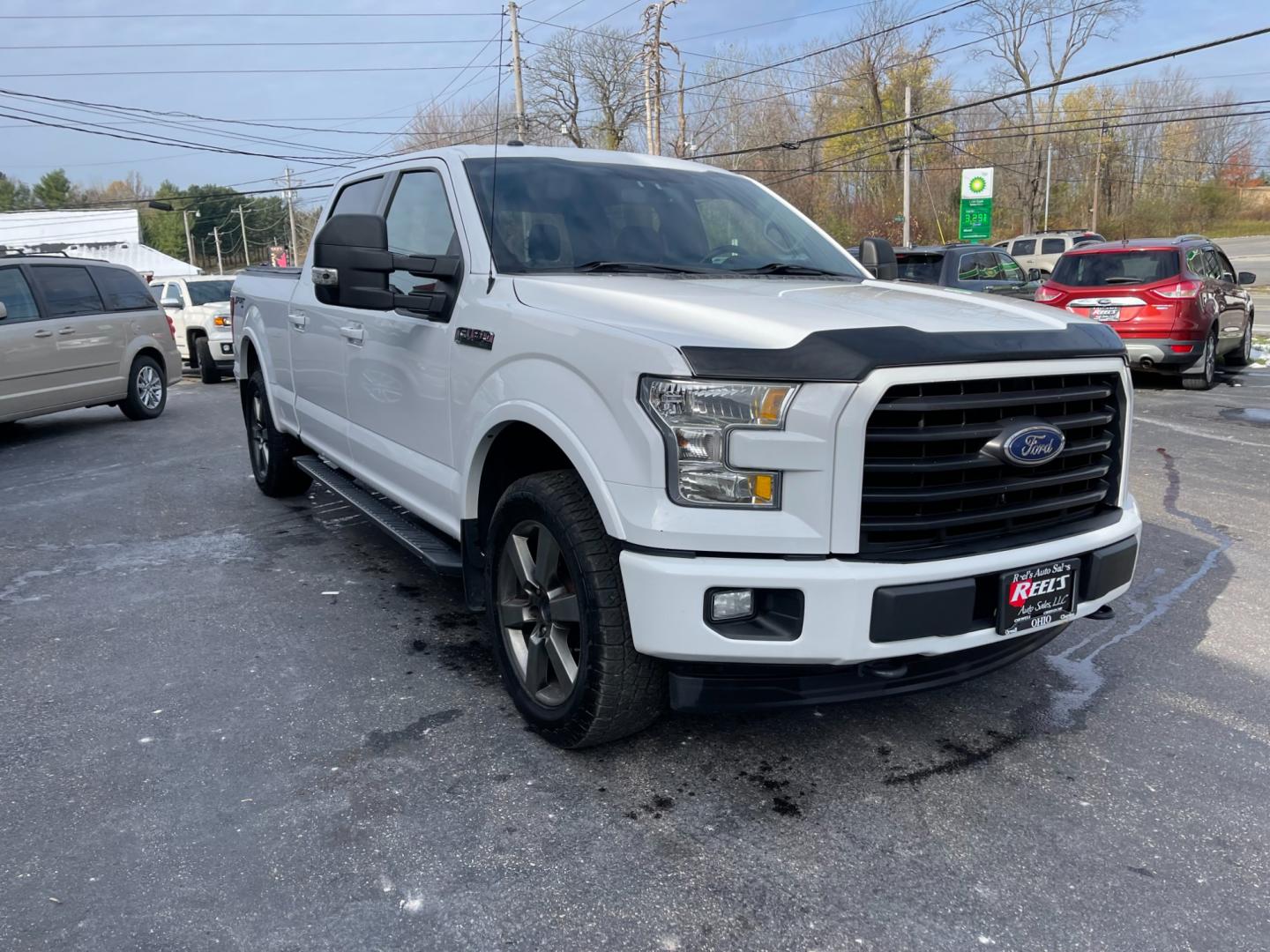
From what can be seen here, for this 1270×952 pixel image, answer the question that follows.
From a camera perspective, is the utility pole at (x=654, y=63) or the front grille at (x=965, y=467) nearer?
the front grille at (x=965, y=467)

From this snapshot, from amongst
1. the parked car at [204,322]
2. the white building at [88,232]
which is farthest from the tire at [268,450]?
the white building at [88,232]

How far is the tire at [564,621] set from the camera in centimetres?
286

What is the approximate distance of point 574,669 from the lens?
10.3 ft

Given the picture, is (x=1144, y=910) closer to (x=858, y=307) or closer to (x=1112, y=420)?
(x=1112, y=420)

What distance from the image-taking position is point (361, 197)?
5137mm

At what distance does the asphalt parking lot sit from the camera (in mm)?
2430

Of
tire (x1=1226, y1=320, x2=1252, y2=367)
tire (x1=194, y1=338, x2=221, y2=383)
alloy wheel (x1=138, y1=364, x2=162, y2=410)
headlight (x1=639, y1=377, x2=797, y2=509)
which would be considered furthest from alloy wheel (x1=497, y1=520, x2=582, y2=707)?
tire (x1=194, y1=338, x2=221, y2=383)

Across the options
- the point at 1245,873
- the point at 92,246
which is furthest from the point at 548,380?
the point at 92,246

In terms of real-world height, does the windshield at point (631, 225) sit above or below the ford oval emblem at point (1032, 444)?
above

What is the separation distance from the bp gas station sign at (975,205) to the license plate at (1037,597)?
36.8 m

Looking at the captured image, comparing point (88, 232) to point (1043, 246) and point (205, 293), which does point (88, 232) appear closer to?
point (205, 293)

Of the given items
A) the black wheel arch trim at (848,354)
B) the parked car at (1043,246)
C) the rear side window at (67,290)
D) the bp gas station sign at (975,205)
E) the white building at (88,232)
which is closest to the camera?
the black wheel arch trim at (848,354)

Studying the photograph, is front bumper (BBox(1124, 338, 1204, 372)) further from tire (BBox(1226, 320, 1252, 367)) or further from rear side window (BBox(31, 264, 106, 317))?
rear side window (BBox(31, 264, 106, 317))

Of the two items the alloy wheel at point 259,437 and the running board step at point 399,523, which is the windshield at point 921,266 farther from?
the running board step at point 399,523
